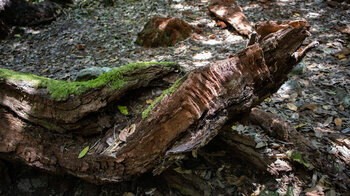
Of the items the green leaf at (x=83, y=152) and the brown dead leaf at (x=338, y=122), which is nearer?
the green leaf at (x=83, y=152)

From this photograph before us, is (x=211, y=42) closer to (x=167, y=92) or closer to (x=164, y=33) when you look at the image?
(x=164, y=33)

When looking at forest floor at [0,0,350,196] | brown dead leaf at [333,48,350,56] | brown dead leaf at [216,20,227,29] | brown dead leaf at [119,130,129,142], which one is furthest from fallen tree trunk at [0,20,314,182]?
brown dead leaf at [216,20,227,29]

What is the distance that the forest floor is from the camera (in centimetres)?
225

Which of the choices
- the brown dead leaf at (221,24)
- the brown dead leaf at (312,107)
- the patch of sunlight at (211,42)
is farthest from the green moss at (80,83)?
the brown dead leaf at (221,24)

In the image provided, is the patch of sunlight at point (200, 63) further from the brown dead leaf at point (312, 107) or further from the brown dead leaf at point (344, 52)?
the brown dead leaf at point (344, 52)

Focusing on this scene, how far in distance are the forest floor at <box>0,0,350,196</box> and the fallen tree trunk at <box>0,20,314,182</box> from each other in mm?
494

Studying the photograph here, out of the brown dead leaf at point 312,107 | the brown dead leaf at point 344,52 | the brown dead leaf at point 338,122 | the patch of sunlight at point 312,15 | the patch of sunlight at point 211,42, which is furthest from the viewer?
the patch of sunlight at point 312,15

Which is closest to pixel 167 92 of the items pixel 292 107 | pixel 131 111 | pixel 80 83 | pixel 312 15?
pixel 131 111

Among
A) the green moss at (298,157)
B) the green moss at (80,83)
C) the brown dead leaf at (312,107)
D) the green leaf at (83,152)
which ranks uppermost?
the green moss at (80,83)

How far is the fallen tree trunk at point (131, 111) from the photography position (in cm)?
182

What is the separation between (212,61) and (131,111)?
2.30 meters

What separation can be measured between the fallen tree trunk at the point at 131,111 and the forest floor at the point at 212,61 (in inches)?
19.4

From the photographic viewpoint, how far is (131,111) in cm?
229

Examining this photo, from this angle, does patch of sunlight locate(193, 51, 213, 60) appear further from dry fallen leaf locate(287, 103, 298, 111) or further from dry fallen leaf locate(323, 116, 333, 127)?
dry fallen leaf locate(323, 116, 333, 127)
